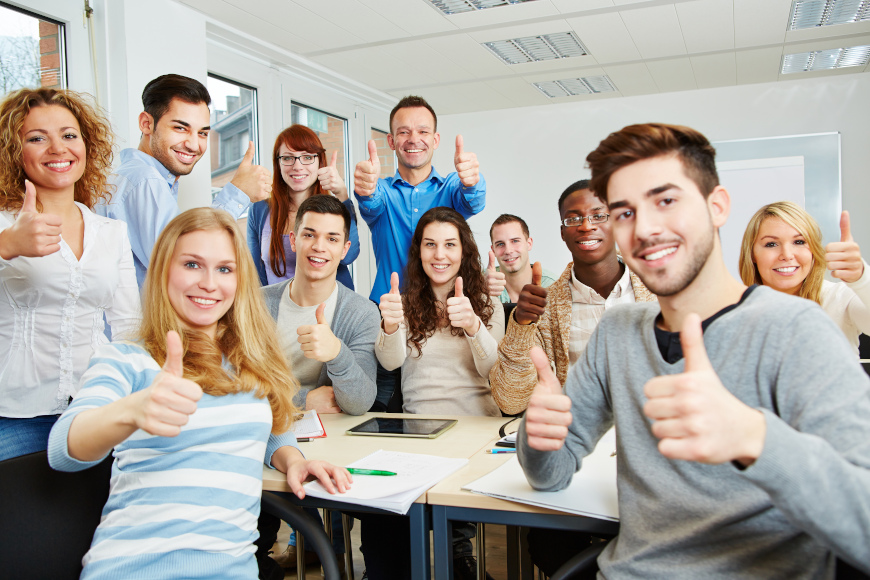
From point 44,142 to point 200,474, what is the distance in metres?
1.10

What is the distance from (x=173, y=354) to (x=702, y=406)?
0.83 metres

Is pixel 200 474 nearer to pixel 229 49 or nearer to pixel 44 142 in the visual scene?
pixel 44 142

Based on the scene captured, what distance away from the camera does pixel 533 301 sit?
6.13 ft

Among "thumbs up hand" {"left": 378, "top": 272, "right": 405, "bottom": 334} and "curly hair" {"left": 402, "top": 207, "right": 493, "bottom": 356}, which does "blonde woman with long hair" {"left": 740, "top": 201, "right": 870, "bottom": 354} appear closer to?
"curly hair" {"left": 402, "top": 207, "right": 493, "bottom": 356}

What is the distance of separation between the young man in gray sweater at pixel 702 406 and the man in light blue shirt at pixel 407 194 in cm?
176

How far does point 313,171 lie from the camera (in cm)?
296

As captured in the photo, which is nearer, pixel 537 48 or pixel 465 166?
pixel 465 166

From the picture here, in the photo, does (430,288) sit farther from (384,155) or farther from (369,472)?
(384,155)

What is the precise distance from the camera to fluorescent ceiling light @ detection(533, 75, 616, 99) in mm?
5730

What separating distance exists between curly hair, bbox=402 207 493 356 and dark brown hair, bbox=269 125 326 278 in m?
0.60

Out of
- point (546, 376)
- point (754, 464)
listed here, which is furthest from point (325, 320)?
point (754, 464)

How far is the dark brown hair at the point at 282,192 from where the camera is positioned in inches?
115

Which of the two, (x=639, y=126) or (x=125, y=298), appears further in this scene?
(x=125, y=298)

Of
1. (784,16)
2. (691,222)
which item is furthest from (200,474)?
(784,16)
